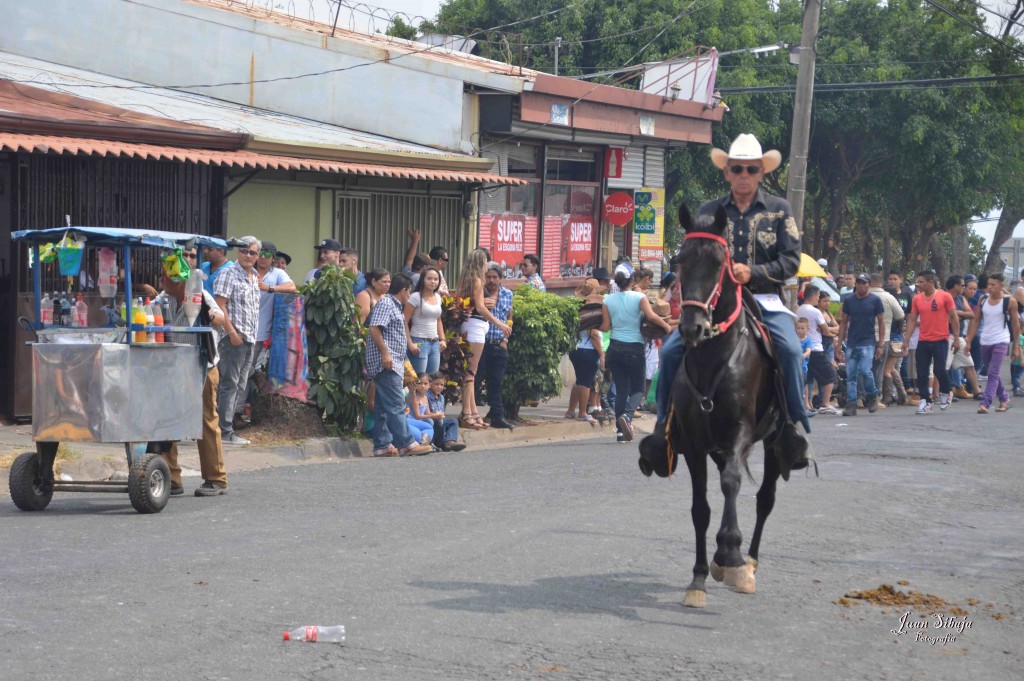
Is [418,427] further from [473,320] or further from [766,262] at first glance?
[766,262]

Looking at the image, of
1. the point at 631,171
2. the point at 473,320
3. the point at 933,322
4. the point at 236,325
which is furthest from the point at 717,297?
the point at 631,171

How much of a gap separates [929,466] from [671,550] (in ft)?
18.7

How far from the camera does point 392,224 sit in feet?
65.8

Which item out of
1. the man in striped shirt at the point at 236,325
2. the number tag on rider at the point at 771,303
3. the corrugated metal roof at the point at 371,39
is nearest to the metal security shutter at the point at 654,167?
the corrugated metal roof at the point at 371,39

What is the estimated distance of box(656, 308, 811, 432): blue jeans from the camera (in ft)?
25.7

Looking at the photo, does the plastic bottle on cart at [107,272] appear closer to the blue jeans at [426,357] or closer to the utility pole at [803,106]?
the blue jeans at [426,357]

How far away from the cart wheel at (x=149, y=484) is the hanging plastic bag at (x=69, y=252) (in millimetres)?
1489

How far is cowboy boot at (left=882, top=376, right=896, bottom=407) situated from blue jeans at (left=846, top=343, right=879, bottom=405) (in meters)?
1.34

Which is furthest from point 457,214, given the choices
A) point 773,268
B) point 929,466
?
point 773,268

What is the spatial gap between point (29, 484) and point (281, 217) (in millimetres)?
8940

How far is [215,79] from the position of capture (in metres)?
21.1

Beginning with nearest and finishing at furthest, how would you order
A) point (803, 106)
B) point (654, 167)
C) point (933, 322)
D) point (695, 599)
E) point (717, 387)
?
1. point (695, 599)
2. point (717, 387)
3. point (933, 322)
4. point (803, 106)
5. point (654, 167)

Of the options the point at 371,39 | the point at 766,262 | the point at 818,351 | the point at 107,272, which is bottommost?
the point at 818,351

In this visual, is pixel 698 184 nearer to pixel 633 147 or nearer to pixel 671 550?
pixel 633 147
